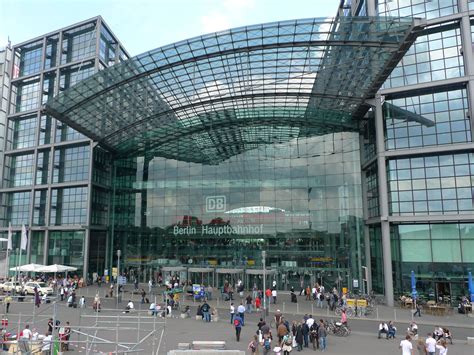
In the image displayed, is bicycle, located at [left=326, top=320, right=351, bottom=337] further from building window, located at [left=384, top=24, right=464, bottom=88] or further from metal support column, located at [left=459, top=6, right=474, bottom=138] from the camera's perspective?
building window, located at [left=384, top=24, right=464, bottom=88]

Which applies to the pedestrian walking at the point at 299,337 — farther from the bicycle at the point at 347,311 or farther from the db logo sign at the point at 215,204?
the db logo sign at the point at 215,204

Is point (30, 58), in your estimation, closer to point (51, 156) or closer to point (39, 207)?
point (51, 156)

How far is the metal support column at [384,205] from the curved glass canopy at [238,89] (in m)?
2.98

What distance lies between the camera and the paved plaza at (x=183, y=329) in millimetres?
16000

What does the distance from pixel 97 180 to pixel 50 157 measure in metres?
8.07

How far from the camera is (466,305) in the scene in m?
28.0

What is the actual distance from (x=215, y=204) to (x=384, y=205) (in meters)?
18.8

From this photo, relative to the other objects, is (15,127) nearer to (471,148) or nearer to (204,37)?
(204,37)

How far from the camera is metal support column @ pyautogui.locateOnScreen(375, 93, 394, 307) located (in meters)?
31.9

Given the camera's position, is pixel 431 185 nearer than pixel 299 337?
No

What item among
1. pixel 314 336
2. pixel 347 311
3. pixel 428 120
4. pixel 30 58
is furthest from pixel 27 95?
pixel 314 336

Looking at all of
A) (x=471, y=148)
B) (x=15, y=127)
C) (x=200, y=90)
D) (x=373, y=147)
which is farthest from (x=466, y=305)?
(x=15, y=127)

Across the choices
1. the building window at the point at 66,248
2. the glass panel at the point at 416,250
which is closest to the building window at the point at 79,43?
the building window at the point at 66,248

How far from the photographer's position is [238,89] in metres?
39.0
